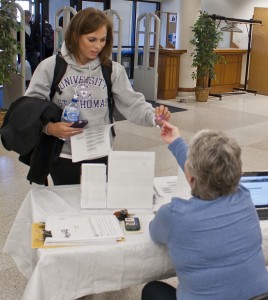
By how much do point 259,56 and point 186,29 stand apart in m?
2.60

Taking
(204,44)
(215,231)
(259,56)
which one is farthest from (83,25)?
(259,56)

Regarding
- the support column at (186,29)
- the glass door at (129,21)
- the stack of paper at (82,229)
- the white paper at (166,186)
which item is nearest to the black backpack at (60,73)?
the white paper at (166,186)

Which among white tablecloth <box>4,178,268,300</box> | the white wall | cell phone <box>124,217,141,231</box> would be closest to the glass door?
the white wall

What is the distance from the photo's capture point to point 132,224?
182 centimetres

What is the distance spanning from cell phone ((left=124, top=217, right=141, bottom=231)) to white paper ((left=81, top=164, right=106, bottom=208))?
→ 169 millimetres

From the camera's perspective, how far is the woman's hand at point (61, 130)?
6.72ft

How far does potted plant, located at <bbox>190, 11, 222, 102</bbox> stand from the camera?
8445 mm

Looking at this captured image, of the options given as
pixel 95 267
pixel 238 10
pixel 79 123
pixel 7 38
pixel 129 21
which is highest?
pixel 238 10

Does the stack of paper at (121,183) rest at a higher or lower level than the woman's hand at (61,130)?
A: lower

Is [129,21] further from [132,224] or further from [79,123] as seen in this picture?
[132,224]

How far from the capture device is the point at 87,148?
2.18m

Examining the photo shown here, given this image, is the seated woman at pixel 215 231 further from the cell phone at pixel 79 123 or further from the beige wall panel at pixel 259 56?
the beige wall panel at pixel 259 56

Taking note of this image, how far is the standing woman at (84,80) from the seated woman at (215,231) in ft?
2.53

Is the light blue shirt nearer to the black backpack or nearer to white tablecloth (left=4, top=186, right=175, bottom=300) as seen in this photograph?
white tablecloth (left=4, top=186, right=175, bottom=300)
